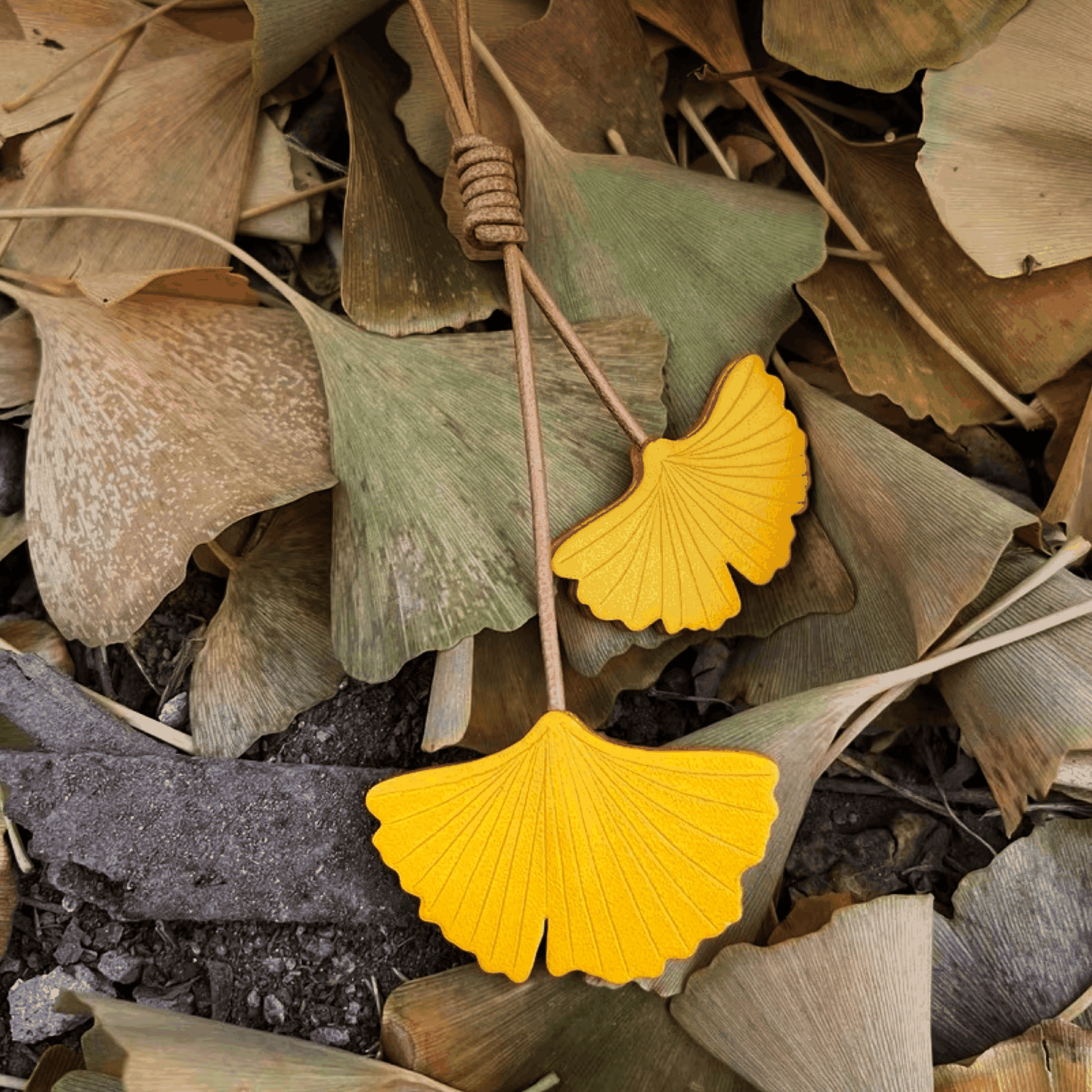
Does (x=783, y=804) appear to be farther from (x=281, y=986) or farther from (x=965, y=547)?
(x=281, y=986)

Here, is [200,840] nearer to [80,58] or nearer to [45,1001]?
[45,1001]

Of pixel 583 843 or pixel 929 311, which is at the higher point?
pixel 929 311

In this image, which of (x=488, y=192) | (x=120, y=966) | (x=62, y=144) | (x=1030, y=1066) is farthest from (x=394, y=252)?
(x=1030, y=1066)

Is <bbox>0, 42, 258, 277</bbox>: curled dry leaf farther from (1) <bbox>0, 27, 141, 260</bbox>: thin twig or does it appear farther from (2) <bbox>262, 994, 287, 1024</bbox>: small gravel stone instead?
(2) <bbox>262, 994, 287, 1024</bbox>: small gravel stone

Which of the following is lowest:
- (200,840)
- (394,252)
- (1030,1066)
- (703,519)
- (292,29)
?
(1030,1066)

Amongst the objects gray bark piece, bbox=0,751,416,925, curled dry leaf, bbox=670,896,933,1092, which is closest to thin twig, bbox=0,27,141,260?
gray bark piece, bbox=0,751,416,925

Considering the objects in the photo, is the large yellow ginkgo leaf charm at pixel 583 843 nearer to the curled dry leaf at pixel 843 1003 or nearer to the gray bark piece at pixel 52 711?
the curled dry leaf at pixel 843 1003

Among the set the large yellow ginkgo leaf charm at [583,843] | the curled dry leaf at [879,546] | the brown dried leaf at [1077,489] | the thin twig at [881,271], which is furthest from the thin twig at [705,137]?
the large yellow ginkgo leaf charm at [583,843]
